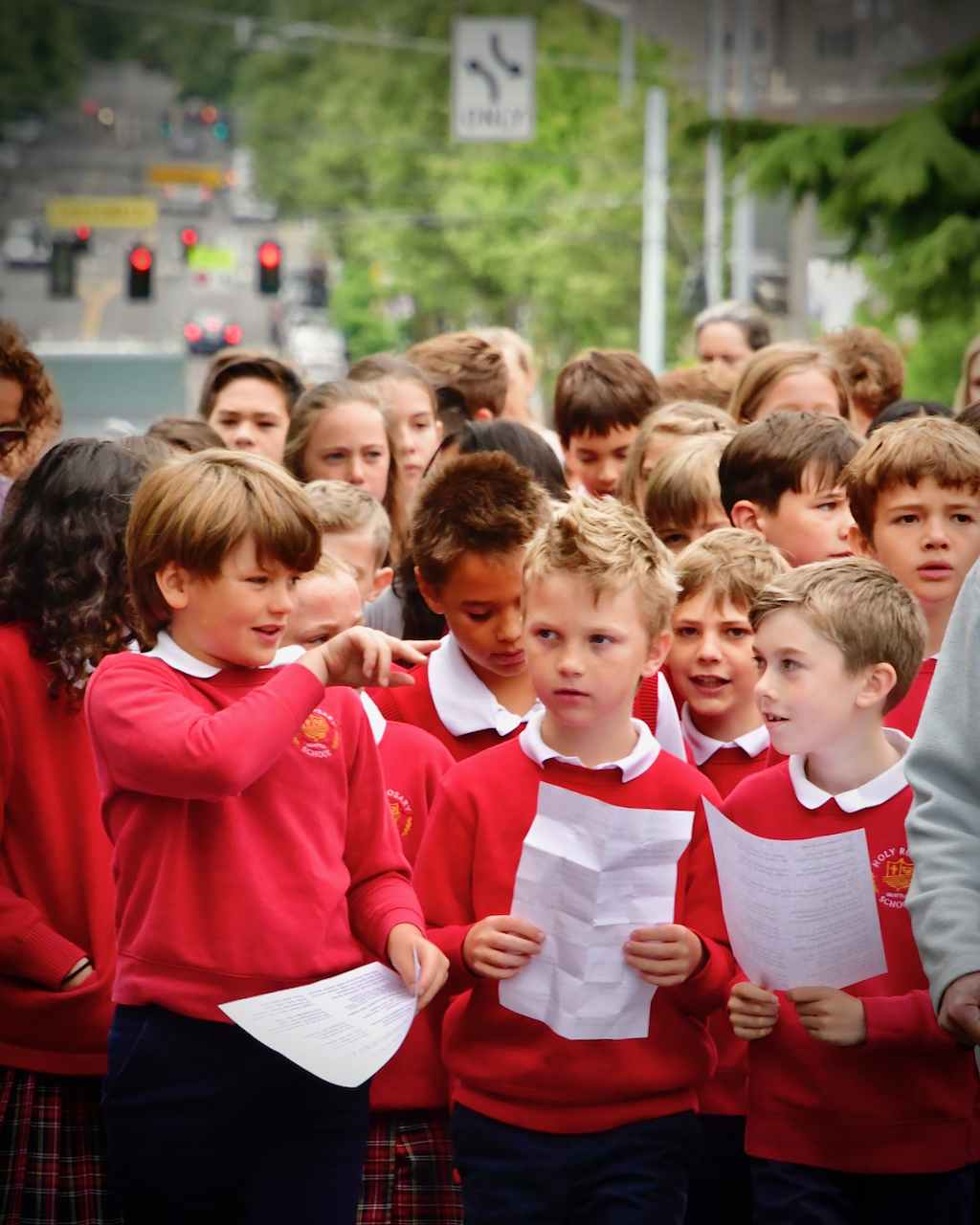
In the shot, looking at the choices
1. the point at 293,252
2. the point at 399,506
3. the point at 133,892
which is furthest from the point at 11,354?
the point at 293,252

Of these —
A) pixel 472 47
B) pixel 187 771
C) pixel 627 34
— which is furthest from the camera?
A: pixel 627 34

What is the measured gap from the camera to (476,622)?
3951 millimetres

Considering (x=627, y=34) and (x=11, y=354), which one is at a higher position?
(x=627, y=34)

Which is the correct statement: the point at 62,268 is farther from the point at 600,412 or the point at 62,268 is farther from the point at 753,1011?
the point at 753,1011

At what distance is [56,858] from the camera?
366 cm

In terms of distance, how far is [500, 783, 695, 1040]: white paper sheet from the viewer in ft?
10.5

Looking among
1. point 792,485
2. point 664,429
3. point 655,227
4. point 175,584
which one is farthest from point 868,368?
point 655,227

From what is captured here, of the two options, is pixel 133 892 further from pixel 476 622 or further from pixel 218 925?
pixel 476 622

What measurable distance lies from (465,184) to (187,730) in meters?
40.2

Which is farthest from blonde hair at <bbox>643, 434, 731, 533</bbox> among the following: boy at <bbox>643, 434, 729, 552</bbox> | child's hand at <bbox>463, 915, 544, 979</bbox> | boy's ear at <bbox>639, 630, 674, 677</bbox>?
child's hand at <bbox>463, 915, 544, 979</bbox>

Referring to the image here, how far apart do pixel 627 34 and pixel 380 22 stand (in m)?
21.5

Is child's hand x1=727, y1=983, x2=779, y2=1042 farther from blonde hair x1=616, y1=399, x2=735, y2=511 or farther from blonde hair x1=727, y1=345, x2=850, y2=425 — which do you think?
blonde hair x1=727, y1=345, x2=850, y2=425

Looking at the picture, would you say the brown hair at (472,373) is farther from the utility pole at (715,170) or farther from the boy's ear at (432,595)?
the utility pole at (715,170)

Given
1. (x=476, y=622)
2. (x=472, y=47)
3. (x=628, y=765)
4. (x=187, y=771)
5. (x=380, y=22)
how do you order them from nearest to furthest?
(x=187, y=771) → (x=628, y=765) → (x=476, y=622) → (x=472, y=47) → (x=380, y=22)
